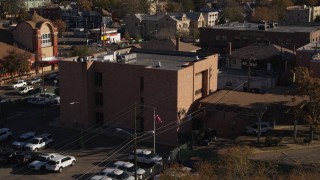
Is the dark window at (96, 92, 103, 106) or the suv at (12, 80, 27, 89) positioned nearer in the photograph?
the dark window at (96, 92, 103, 106)

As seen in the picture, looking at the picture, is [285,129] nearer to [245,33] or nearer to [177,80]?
[177,80]

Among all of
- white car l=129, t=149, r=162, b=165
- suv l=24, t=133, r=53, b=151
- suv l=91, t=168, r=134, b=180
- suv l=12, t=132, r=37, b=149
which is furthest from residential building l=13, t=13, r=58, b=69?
suv l=91, t=168, r=134, b=180

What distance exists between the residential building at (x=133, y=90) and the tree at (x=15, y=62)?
41.8 ft

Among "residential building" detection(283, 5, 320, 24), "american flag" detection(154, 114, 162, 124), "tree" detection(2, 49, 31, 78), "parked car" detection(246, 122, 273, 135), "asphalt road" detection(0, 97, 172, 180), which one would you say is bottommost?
"asphalt road" detection(0, 97, 172, 180)

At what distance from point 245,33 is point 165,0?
179 feet

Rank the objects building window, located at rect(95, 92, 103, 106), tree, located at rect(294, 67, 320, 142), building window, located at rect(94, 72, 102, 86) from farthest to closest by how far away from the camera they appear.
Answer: building window, located at rect(95, 92, 103, 106) → building window, located at rect(94, 72, 102, 86) → tree, located at rect(294, 67, 320, 142)

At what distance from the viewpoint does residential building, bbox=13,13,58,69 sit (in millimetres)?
46969

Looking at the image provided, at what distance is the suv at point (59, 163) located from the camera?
2298 centimetres

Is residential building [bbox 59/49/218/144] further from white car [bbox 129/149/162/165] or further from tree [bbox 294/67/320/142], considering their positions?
tree [bbox 294/67/320/142]

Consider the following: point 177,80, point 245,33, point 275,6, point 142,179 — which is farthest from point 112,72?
point 275,6

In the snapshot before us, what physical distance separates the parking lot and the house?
1240 cm

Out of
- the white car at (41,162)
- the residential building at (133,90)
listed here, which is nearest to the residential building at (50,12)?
the residential building at (133,90)

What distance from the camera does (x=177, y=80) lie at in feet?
87.7

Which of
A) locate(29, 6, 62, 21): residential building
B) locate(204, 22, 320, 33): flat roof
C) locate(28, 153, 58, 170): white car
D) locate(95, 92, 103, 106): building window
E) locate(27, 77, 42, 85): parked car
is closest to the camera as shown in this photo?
locate(28, 153, 58, 170): white car
